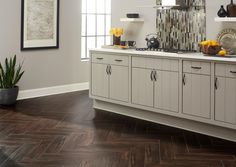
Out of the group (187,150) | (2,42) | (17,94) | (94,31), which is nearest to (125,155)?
(187,150)

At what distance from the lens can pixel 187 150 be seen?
14.5 ft

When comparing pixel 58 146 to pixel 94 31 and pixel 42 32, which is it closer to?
pixel 42 32

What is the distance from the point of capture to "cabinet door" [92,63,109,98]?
6105mm

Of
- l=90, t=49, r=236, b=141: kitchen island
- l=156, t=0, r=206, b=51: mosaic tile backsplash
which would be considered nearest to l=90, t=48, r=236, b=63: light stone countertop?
l=90, t=49, r=236, b=141: kitchen island

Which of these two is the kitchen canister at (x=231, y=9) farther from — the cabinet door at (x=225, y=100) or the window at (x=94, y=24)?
the window at (x=94, y=24)

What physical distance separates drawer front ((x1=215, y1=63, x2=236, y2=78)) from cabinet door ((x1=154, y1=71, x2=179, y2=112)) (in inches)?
23.2

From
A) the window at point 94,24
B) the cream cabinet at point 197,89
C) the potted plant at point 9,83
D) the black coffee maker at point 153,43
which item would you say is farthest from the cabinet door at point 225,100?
the window at point 94,24

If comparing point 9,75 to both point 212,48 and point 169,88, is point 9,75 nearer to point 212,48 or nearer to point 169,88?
point 169,88

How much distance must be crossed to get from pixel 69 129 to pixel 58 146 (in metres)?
0.73

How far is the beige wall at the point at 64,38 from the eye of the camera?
623cm

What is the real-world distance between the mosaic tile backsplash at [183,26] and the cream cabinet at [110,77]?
0.71 m

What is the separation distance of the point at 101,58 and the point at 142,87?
2.98 ft

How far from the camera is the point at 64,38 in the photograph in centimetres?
774

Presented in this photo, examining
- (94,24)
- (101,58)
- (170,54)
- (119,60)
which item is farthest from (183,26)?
(94,24)
